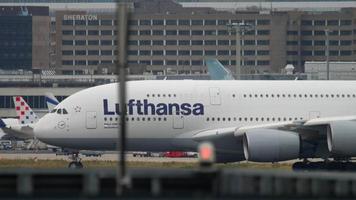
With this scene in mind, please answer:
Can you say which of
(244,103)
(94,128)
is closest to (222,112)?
(244,103)

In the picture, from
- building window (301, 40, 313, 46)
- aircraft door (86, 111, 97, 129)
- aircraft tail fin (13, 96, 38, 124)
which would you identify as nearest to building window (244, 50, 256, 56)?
building window (301, 40, 313, 46)

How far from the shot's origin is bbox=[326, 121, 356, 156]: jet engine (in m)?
60.3

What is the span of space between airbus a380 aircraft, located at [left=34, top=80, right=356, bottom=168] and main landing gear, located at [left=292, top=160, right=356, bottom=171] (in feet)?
0.41

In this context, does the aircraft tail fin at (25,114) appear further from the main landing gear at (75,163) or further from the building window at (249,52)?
the building window at (249,52)

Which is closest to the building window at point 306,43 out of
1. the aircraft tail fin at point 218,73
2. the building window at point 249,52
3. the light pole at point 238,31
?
the building window at point 249,52

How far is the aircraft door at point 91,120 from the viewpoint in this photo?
64.2 meters

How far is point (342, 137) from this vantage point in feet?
198

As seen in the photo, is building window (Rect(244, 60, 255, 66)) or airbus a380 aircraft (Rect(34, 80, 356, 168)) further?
building window (Rect(244, 60, 255, 66))

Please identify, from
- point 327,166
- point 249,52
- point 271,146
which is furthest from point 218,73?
point 249,52

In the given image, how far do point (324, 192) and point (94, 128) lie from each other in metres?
33.0

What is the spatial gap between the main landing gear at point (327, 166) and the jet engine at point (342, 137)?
1.37m

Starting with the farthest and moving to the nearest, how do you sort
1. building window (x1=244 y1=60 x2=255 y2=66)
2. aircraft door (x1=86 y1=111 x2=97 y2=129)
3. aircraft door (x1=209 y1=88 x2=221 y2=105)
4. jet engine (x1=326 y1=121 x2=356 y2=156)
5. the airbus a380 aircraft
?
building window (x1=244 y1=60 x2=255 y2=66) → aircraft door (x1=209 y1=88 x2=221 y2=105) → aircraft door (x1=86 y1=111 x2=97 y2=129) → the airbus a380 aircraft → jet engine (x1=326 y1=121 x2=356 y2=156)

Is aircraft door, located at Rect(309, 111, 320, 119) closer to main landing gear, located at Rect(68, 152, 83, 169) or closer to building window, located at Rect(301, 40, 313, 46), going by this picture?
main landing gear, located at Rect(68, 152, 83, 169)

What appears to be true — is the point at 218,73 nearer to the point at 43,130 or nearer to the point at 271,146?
the point at 43,130
